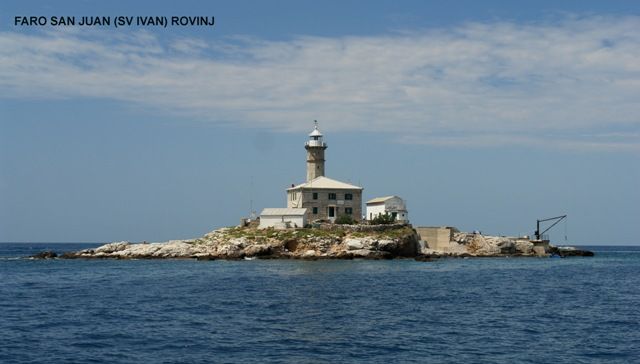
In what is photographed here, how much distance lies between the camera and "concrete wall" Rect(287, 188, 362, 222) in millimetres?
100312

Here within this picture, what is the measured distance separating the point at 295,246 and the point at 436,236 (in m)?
23.7

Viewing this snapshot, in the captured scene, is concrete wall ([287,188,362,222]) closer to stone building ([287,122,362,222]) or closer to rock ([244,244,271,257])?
stone building ([287,122,362,222])

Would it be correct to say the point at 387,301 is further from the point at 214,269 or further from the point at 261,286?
the point at 214,269

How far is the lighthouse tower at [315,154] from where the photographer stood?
107 m

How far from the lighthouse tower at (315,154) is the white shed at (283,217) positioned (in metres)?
11.6

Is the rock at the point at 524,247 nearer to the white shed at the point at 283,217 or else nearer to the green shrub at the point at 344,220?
the green shrub at the point at 344,220

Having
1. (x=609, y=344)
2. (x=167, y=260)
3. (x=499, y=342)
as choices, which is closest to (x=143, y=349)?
(x=499, y=342)

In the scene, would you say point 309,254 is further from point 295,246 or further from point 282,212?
point 282,212

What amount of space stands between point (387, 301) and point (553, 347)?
16.8m

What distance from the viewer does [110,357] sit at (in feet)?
98.0

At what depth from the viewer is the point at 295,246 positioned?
293 feet

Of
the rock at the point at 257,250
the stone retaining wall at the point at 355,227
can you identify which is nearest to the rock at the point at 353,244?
the stone retaining wall at the point at 355,227

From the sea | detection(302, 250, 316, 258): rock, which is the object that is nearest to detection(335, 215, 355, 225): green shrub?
detection(302, 250, 316, 258): rock

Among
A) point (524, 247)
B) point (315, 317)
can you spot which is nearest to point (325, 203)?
point (524, 247)
